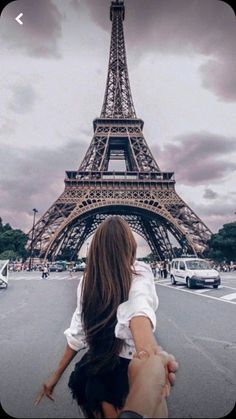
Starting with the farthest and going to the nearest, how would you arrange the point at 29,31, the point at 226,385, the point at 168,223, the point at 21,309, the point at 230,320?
1. the point at 168,223
2. the point at 21,309
3. the point at 230,320
4. the point at 226,385
5. the point at 29,31

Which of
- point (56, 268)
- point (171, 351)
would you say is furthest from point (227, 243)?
point (56, 268)

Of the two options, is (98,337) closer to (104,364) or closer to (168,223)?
(104,364)

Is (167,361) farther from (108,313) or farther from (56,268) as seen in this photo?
(56,268)

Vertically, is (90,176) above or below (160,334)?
above

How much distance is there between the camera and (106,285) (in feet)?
3.93

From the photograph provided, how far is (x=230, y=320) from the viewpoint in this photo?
5098 mm

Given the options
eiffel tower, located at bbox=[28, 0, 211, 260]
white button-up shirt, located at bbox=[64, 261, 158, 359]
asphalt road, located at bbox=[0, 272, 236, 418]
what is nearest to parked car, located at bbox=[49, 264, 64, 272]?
eiffel tower, located at bbox=[28, 0, 211, 260]

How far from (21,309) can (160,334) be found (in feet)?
10.9

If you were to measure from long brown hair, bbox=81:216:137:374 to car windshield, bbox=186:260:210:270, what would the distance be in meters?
9.93

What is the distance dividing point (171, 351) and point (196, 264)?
813 centimetres

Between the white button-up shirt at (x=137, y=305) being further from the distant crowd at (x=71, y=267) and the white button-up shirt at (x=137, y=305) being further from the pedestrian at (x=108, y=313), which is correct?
the distant crowd at (x=71, y=267)

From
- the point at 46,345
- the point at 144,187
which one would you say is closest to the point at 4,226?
the point at 46,345

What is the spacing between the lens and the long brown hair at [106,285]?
1188mm

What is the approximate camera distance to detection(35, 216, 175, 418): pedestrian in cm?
117
